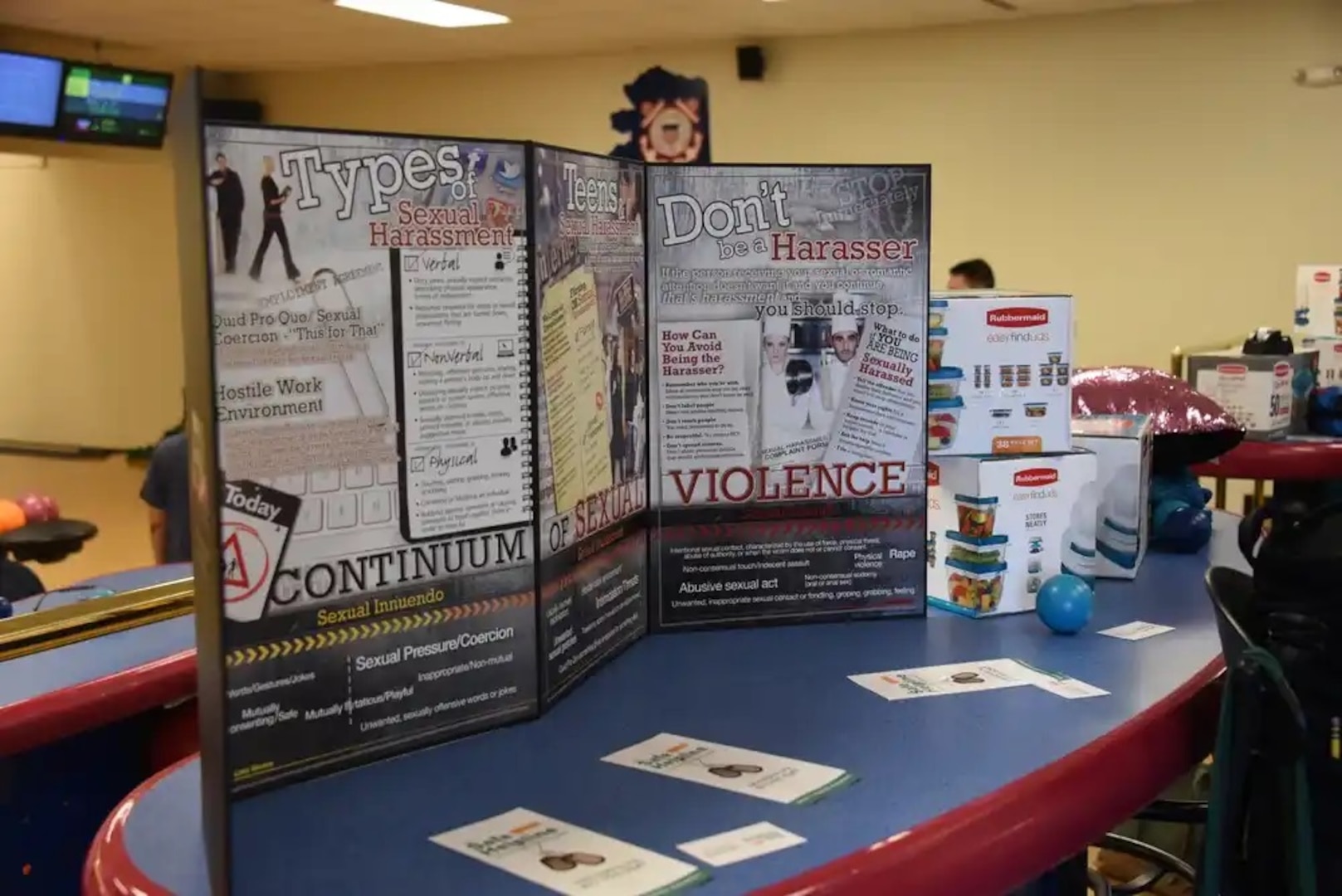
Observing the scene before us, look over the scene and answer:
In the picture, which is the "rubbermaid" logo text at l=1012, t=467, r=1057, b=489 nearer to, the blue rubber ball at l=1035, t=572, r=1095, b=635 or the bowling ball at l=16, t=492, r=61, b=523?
the blue rubber ball at l=1035, t=572, r=1095, b=635

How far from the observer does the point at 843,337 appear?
2084 millimetres

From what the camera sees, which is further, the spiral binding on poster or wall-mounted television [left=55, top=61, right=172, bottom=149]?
wall-mounted television [left=55, top=61, right=172, bottom=149]

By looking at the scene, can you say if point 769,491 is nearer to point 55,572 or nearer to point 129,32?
point 55,572

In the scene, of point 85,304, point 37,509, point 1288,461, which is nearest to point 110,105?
point 85,304

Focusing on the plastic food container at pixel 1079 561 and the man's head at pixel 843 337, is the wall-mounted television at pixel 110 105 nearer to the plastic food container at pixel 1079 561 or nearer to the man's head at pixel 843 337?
the man's head at pixel 843 337

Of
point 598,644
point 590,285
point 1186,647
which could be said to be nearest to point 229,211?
point 590,285

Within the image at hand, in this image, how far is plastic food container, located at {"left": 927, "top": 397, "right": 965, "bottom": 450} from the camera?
2.16m

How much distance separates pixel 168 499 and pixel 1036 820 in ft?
10.2

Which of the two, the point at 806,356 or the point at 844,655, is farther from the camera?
the point at 806,356

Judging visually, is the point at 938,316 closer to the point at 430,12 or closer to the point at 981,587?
the point at 981,587

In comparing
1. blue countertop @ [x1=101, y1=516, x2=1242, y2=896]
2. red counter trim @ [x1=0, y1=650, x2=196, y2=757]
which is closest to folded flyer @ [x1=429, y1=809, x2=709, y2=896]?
blue countertop @ [x1=101, y1=516, x2=1242, y2=896]

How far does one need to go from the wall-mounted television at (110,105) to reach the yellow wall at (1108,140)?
300 cm

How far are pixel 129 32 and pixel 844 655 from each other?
7.25m

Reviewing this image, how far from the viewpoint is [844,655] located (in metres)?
1.95
